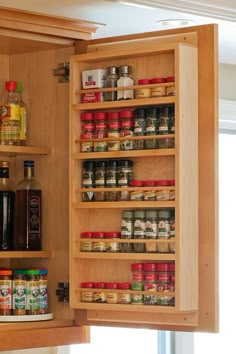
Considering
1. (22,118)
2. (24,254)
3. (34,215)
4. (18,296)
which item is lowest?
(18,296)

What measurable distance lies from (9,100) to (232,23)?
0.88 meters

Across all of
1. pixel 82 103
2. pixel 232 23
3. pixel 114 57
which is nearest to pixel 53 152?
pixel 82 103

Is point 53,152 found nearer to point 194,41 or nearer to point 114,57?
point 114,57

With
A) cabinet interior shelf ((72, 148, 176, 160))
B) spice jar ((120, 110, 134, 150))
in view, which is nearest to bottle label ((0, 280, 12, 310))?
cabinet interior shelf ((72, 148, 176, 160))

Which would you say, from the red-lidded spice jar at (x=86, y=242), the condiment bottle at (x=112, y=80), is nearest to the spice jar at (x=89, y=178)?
the red-lidded spice jar at (x=86, y=242)

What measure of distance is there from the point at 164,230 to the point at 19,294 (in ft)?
1.75

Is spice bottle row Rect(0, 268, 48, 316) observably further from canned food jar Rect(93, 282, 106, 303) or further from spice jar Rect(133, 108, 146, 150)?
spice jar Rect(133, 108, 146, 150)

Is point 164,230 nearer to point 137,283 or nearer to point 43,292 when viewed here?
point 137,283

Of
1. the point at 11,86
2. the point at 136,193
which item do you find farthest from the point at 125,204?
the point at 11,86

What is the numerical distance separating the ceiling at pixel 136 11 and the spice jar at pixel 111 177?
548mm

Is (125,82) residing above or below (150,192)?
above

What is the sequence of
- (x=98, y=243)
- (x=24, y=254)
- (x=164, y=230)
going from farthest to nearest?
1. (x=24, y=254)
2. (x=98, y=243)
3. (x=164, y=230)

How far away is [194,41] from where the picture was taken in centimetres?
237

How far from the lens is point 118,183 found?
244cm
